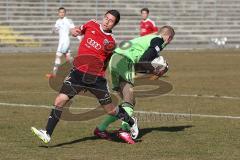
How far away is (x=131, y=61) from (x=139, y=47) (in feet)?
0.90

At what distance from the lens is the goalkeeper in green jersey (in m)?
10.8

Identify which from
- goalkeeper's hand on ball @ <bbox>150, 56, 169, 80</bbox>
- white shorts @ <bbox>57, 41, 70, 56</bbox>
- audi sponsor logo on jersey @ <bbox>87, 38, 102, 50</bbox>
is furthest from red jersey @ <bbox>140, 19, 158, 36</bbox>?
audi sponsor logo on jersey @ <bbox>87, 38, 102, 50</bbox>

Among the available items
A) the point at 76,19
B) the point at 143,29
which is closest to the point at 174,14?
the point at 76,19

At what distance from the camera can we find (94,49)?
33.0 ft

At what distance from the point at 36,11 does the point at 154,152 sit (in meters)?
34.7

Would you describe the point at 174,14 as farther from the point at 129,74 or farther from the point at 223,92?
the point at 129,74

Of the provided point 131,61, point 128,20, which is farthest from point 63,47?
point 128,20

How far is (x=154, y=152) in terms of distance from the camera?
9.69 metres

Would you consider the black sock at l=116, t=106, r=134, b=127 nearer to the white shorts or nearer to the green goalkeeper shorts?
the green goalkeeper shorts

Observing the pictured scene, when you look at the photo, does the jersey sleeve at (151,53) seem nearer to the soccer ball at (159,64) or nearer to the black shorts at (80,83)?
the soccer ball at (159,64)

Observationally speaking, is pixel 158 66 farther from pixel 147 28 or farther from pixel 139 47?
pixel 147 28

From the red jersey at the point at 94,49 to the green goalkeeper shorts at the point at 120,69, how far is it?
74 cm

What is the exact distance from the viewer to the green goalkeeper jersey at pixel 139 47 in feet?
35.4

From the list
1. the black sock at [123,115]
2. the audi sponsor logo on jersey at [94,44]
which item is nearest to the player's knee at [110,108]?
the black sock at [123,115]
